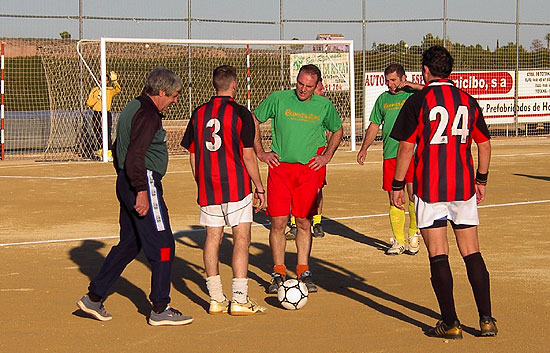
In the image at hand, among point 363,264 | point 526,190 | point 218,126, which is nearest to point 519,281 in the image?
point 363,264

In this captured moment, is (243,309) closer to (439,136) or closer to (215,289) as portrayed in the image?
(215,289)

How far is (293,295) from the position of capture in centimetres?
734

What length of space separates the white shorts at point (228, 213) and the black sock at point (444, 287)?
1597 mm

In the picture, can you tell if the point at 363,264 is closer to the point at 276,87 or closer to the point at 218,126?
A: the point at 218,126

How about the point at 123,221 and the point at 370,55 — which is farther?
the point at 370,55

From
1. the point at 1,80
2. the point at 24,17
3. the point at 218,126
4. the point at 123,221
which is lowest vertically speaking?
the point at 123,221

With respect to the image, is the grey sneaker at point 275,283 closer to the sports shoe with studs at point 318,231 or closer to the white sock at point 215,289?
the white sock at point 215,289

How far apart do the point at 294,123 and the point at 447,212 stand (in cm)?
222

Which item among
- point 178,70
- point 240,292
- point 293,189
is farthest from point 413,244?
point 178,70

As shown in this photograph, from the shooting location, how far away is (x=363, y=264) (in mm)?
9375

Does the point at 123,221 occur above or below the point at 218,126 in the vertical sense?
below

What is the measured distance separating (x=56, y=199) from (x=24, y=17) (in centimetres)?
1061

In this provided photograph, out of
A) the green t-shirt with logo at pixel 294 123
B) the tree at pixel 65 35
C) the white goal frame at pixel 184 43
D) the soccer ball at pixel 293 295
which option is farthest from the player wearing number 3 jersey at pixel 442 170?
the tree at pixel 65 35

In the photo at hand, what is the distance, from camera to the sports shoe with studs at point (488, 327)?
6395 mm
